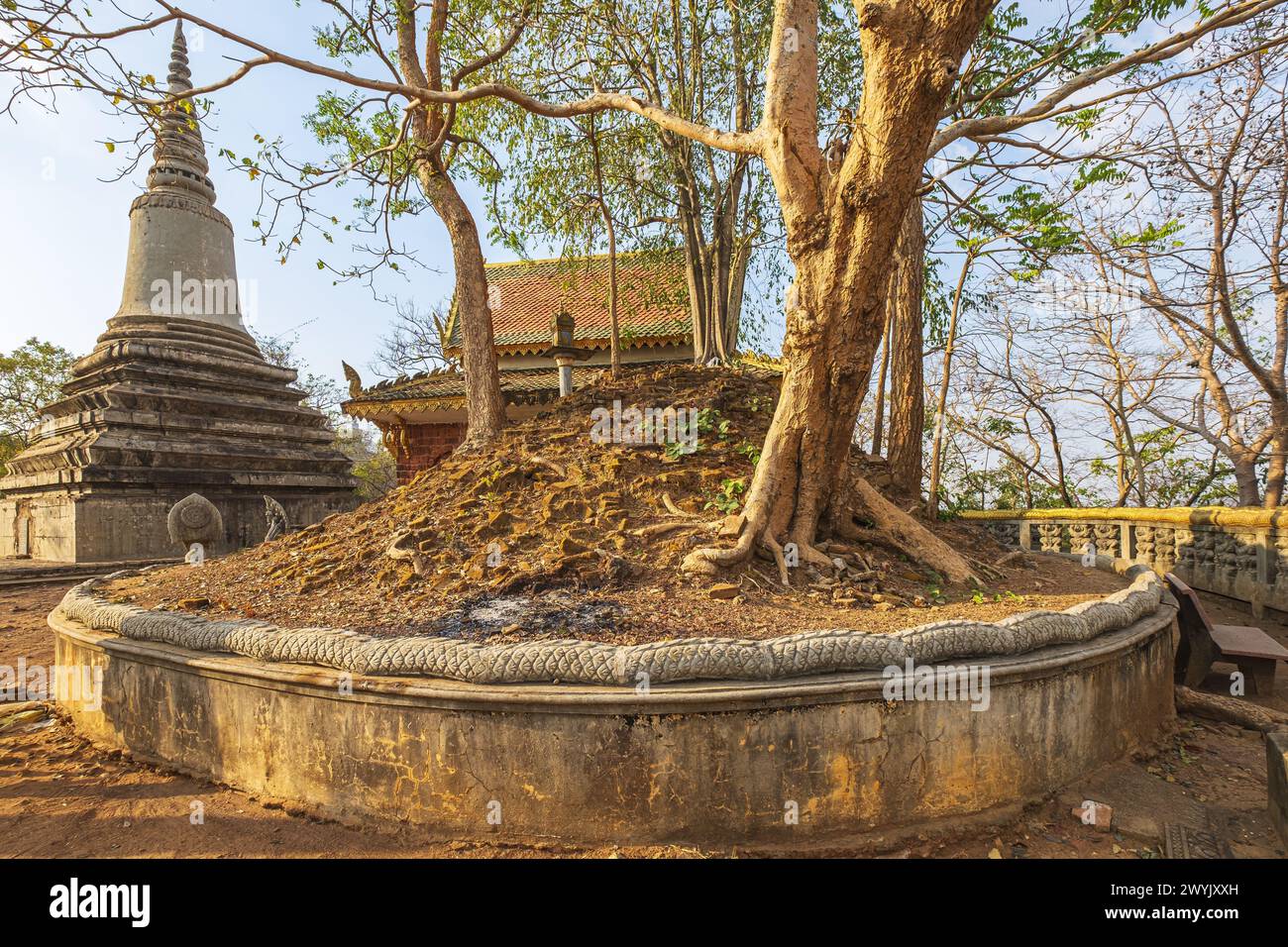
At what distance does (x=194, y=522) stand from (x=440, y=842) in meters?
7.86

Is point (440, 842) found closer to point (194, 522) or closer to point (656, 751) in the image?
point (656, 751)

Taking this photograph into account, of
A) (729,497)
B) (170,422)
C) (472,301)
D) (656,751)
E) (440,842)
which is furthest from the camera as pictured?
(170,422)

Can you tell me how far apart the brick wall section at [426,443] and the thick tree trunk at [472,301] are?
21.0ft

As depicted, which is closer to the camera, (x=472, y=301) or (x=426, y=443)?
(x=472, y=301)

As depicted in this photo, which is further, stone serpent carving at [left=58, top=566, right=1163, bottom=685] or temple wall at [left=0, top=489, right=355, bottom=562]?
temple wall at [left=0, top=489, right=355, bottom=562]

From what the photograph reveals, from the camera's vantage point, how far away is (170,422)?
10352mm

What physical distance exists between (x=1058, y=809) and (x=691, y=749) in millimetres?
1909

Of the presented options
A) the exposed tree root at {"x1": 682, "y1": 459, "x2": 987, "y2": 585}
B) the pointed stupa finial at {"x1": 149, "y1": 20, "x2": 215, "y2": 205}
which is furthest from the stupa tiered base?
the exposed tree root at {"x1": 682, "y1": 459, "x2": 987, "y2": 585}

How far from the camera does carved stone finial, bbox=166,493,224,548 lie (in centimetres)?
846

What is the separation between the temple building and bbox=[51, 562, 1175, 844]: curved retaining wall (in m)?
8.22

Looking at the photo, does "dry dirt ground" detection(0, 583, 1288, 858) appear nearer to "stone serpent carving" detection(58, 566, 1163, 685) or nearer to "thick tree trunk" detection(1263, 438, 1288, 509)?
"stone serpent carving" detection(58, 566, 1163, 685)

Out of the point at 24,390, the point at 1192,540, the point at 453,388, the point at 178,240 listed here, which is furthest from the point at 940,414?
the point at 24,390
